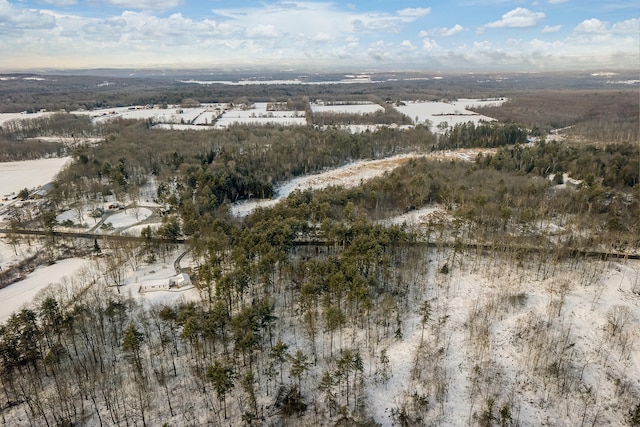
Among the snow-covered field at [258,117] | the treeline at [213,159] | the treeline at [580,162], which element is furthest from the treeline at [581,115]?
the snow-covered field at [258,117]

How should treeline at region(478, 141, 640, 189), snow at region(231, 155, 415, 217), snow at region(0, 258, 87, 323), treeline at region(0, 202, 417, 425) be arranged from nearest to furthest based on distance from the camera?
treeline at region(0, 202, 417, 425) < snow at region(0, 258, 87, 323) < treeline at region(478, 141, 640, 189) < snow at region(231, 155, 415, 217)

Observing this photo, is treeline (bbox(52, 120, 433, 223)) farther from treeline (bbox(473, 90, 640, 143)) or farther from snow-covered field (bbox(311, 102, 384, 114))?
snow-covered field (bbox(311, 102, 384, 114))

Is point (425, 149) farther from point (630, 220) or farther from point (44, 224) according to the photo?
point (44, 224)

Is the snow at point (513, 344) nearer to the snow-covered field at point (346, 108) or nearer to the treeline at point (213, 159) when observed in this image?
the treeline at point (213, 159)

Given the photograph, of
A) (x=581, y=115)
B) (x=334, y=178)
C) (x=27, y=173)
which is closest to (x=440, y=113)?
(x=581, y=115)

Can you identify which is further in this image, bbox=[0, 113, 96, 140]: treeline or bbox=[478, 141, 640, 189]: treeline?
bbox=[0, 113, 96, 140]: treeline

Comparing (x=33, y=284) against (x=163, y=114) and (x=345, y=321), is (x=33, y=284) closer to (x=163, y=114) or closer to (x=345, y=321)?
(x=345, y=321)

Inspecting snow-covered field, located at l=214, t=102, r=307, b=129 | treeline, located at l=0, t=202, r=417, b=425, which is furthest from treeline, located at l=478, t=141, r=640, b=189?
snow-covered field, located at l=214, t=102, r=307, b=129
